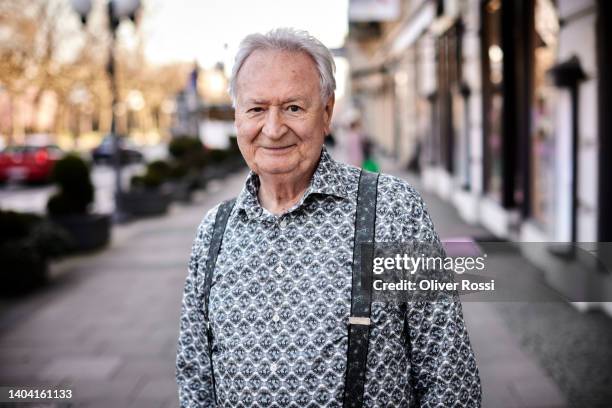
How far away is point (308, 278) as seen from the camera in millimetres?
1941

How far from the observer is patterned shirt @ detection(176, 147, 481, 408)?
191 centimetres

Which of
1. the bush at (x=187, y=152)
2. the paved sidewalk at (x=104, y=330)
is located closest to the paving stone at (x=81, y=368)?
the paved sidewalk at (x=104, y=330)

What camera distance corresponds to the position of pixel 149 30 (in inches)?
1072

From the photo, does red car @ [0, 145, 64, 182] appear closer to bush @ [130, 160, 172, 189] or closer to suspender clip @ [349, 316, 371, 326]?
bush @ [130, 160, 172, 189]

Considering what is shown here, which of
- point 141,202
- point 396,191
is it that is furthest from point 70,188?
point 396,191

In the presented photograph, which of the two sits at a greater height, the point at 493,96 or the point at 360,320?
the point at 493,96

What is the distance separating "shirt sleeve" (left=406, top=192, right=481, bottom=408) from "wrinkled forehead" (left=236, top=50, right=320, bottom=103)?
0.43 m

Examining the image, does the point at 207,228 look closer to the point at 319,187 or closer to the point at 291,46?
the point at 319,187

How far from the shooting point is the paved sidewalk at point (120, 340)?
15.0ft

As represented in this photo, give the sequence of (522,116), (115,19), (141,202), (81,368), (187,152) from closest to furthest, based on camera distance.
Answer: (81,368) → (522,116) → (115,19) → (141,202) → (187,152)

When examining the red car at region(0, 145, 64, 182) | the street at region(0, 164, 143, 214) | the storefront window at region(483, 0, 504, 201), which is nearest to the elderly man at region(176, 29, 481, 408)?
the storefront window at region(483, 0, 504, 201)

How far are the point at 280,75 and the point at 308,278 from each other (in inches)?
21.6

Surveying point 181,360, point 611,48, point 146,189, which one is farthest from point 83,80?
point 181,360

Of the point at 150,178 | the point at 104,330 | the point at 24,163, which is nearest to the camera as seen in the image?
the point at 104,330
